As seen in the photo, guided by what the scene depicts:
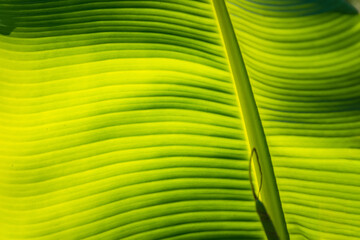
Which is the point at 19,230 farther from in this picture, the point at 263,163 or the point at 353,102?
the point at 353,102

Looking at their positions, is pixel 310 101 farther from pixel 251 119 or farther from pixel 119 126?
pixel 119 126

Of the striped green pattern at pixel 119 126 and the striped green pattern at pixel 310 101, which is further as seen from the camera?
the striped green pattern at pixel 310 101

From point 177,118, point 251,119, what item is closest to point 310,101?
point 251,119

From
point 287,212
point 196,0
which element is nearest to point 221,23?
point 196,0
